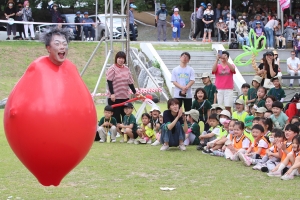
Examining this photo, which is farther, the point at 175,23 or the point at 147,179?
the point at 175,23

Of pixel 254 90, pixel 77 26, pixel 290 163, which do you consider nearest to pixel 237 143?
pixel 290 163

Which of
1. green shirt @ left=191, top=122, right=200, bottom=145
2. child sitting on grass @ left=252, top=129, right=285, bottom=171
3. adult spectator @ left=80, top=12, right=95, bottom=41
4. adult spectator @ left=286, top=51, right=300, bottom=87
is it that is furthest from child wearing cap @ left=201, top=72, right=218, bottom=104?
adult spectator @ left=80, top=12, right=95, bottom=41

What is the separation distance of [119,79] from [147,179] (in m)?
4.07

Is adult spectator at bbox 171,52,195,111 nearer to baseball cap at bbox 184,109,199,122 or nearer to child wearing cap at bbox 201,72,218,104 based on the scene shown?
baseball cap at bbox 184,109,199,122

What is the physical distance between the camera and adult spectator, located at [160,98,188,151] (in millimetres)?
10656

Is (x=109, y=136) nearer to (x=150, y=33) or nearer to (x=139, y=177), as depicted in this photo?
(x=139, y=177)

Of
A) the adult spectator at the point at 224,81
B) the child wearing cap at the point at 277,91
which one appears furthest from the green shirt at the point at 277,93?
the adult spectator at the point at 224,81

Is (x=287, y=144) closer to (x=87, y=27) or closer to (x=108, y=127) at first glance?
(x=108, y=127)

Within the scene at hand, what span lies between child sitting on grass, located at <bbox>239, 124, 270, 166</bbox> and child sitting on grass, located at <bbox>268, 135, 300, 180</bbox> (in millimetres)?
738

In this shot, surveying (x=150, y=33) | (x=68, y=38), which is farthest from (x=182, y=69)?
(x=150, y=33)

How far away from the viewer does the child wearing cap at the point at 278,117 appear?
417 inches

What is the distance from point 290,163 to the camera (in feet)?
27.9

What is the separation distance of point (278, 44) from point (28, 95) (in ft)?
66.7

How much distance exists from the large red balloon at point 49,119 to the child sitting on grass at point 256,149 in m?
4.04
